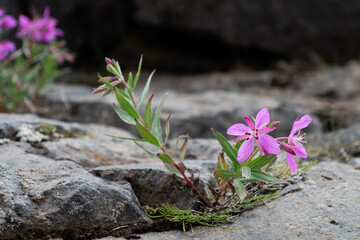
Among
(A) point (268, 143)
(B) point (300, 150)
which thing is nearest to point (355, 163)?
(B) point (300, 150)

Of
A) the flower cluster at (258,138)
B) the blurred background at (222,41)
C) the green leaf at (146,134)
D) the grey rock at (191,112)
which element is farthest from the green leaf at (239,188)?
the blurred background at (222,41)

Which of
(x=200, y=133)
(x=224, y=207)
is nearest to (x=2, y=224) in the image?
(x=224, y=207)

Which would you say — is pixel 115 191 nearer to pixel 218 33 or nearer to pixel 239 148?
pixel 239 148

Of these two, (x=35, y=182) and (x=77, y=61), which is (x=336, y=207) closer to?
(x=35, y=182)

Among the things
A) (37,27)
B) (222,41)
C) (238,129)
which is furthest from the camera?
(222,41)

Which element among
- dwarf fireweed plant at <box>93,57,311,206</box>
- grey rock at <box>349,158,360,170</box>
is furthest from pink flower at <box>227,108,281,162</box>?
grey rock at <box>349,158,360,170</box>

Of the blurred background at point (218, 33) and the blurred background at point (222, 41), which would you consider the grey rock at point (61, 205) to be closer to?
the blurred background at point (222, 41)

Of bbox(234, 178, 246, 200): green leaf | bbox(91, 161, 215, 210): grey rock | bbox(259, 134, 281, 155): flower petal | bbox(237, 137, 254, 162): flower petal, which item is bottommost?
bbox(91, 161, 215, 210): grey rock

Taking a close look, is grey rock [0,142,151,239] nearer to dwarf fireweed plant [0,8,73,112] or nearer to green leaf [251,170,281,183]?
green leaf [251,170,281,183]
